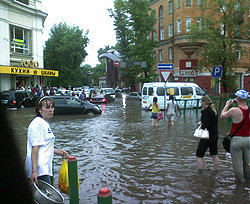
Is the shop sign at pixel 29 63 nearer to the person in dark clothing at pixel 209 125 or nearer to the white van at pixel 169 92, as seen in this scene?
the white van at pixel 169 92

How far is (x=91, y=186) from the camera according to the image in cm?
524

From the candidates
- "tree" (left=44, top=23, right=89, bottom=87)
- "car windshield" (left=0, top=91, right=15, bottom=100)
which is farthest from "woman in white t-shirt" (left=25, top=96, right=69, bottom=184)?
"tree" (left=44, top=23, right=89, bottom=87)

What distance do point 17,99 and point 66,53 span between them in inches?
971

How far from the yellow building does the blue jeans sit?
26.0 metres

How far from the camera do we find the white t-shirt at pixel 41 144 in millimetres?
3197

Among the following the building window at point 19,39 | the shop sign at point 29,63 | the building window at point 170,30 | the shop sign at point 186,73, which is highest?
the building window at point 170,30

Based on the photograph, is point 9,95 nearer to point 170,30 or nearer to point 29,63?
point 29,63

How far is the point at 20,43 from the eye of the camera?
97.7 ft

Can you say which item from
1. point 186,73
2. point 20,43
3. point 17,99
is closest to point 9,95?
point 17,99

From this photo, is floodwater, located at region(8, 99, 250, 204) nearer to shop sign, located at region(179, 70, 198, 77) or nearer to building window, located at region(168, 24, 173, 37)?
shop sign, located at region(179, 70, 198, 77)

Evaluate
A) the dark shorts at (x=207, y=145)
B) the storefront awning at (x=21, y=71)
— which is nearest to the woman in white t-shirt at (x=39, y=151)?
the dark shorts at (x=207, y=145)

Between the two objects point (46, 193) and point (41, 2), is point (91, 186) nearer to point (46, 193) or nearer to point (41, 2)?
point (46, 193)

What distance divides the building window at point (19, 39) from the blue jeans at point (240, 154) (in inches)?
1144

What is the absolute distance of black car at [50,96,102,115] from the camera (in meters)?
17.4
